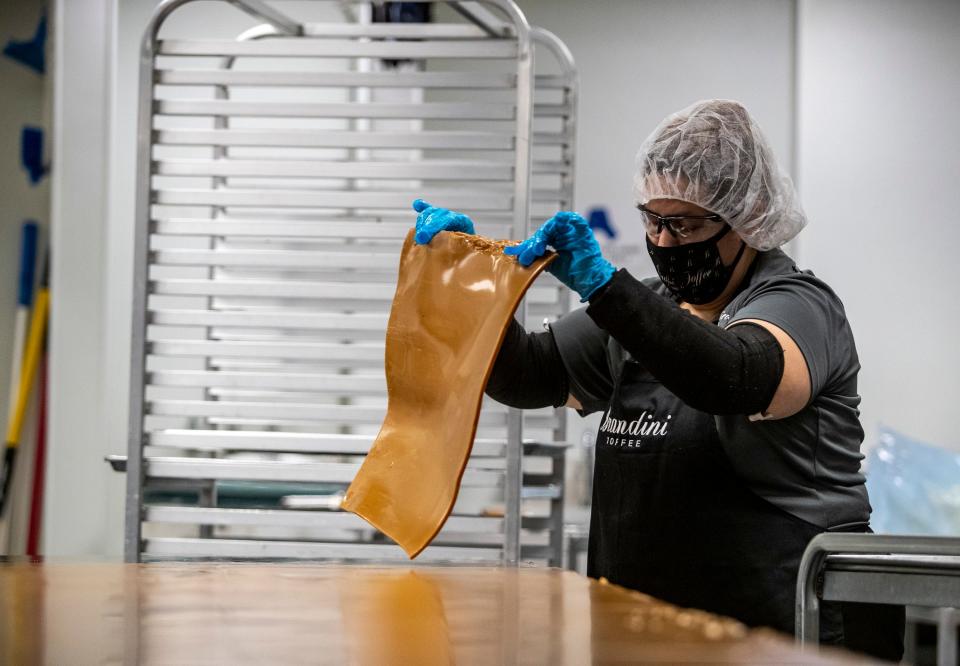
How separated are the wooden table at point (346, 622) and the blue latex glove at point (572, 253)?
1.41ft

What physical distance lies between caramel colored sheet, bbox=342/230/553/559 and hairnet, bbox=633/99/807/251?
1.10 ft

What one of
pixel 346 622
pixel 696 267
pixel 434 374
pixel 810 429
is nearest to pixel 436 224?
pixel 434 374

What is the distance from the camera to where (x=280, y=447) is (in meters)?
2.43

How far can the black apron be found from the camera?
170 centimetres

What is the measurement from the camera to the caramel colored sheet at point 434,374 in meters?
1.62

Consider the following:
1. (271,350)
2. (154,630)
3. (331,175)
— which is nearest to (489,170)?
(331,175)

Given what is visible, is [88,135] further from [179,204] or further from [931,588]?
[931,588]

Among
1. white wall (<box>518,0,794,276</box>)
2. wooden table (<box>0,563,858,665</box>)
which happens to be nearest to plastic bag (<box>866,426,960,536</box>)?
white wall (<box>518,0,794,276</box>)

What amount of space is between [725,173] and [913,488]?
2.60 m

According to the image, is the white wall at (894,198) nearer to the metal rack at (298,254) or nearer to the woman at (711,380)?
the metal rack at (298,254)

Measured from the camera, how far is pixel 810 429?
5.57 ft

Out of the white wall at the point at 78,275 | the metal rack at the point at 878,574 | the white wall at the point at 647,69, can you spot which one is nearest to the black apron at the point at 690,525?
the metal rack at the point at 878,574

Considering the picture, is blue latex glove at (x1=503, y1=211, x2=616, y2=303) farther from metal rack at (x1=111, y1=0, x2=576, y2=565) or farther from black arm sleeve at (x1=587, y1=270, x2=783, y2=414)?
metal rack at (x1=111, y1=0, x2=576, y2=565)

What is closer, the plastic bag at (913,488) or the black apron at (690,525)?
the black apron at (690,525)
